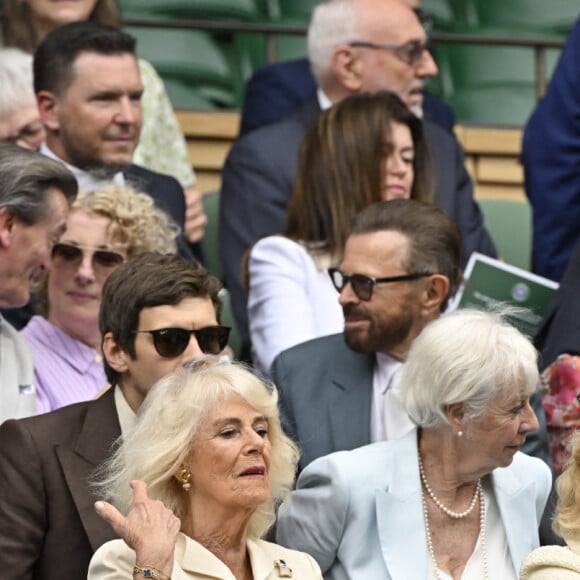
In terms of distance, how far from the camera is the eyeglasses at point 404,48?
7391 mm

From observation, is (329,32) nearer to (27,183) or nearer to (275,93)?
(275,93)

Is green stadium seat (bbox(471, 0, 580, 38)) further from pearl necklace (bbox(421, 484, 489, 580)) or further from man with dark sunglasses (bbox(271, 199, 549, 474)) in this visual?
pearl necklace (bbox(421, 484, 489, 580))

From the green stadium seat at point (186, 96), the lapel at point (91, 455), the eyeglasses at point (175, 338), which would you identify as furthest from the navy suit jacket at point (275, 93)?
the lapel at point (91, 455)

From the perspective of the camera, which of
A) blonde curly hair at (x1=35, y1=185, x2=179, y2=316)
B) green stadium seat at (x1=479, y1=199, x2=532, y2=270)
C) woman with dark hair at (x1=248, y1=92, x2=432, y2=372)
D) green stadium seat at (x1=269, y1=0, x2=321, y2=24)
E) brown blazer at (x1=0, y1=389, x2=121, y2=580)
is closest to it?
brown blazer at (x1=0, y1=389, x2=121, y2=580)

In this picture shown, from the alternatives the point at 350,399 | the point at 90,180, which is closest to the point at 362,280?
the point at 350,399

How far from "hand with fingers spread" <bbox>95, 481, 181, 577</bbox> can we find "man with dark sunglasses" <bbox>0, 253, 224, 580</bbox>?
0.44 meters

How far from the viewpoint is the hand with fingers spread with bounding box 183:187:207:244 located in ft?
23.0

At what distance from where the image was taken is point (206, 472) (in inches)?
180

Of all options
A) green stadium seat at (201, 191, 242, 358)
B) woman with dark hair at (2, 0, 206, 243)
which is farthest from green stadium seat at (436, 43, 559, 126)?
woman with dark hair at (2, 0, 206, 243)

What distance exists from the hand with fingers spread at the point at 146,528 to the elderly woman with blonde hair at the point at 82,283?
1249 mm

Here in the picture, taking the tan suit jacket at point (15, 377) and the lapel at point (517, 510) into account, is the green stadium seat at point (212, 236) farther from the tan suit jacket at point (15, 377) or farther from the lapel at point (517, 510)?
the lapel at point (517, 510)

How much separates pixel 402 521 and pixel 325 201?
1.62 m

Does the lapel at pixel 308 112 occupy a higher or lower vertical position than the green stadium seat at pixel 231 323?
higher

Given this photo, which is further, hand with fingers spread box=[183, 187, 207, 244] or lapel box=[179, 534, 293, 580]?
hand with fingers spread box=[183, 187, 207, 244]
